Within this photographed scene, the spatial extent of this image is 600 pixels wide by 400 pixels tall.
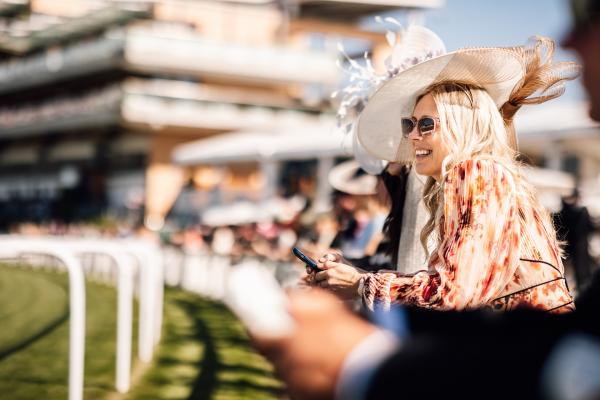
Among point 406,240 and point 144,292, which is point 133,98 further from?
point 406,240

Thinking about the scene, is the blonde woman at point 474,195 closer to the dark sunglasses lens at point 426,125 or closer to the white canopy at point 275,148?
the dark sunglasses lens at point 426,125

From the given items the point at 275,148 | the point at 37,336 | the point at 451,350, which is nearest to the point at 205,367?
the point at 37,336

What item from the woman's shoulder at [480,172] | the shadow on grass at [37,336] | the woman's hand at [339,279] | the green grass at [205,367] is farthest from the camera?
the shadow on grass at [37,336]

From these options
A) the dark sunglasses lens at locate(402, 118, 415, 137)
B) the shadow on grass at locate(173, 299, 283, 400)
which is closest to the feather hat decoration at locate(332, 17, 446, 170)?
the dark sunglasses lens at locate(402, 118, 415, 137)

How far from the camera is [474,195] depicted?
1.61 metres

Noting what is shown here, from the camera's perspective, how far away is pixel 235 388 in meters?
5.15

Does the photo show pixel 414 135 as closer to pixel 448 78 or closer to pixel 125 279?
pixel 448 78

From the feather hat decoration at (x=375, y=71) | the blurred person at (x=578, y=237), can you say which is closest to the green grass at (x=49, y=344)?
the feather hat decoration at (x=375, y=71)

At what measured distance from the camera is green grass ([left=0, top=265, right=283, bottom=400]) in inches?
197

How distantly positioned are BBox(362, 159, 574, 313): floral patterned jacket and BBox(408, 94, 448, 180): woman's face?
9.3 inches

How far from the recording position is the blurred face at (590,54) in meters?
0.92

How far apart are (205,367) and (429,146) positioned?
4.26m

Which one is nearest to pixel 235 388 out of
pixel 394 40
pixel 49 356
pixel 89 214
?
pixel 49 356

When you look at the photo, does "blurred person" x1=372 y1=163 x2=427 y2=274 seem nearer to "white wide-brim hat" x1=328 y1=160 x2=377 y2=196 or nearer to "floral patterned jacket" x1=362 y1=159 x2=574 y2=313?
"floral patterned jacket" x1=362 y1=159 x2=574 y2=313
